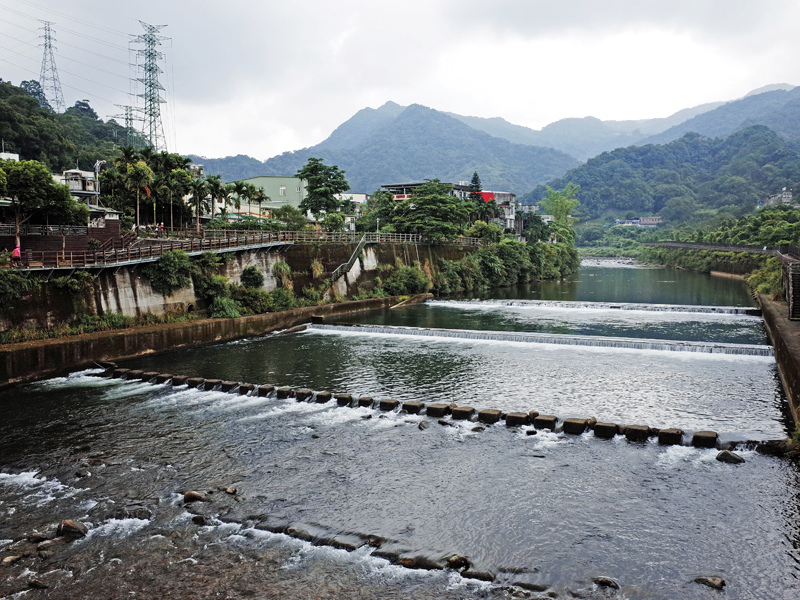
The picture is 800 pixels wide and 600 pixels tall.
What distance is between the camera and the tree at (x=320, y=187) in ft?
194

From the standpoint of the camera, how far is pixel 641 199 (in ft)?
654

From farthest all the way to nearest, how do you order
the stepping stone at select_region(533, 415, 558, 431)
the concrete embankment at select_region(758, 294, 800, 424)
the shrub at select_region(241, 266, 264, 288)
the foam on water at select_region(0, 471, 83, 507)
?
the shrub at select_region(241, 266, 264, 288) → the concrete embankment at select_region(758, 294, 800, 424) → the stepping stone at select_region(533, 415, 558, 431) → the foam on water at select_region(0, 471, 83, 507)

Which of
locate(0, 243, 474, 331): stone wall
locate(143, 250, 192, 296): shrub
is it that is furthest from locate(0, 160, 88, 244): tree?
locate(143, 250, 192, 296): shrub

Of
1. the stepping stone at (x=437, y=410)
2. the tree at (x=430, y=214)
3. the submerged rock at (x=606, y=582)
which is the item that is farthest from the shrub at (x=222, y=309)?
the tree at (x=430, y=214)

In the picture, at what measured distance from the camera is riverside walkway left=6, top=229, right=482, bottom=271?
2383cm

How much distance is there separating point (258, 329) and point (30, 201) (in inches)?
478

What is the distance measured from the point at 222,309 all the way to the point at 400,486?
2055 cm

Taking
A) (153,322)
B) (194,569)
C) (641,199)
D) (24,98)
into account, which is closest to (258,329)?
(153,322)

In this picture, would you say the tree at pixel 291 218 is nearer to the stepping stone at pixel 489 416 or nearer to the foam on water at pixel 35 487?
the stepping stone at pixel 489 416

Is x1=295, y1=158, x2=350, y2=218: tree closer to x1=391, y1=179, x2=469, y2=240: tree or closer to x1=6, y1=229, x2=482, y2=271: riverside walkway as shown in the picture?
x1=391, y1=179, x2=469, y2=240: tree

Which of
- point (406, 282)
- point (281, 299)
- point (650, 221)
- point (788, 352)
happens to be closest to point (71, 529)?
point (788, 352)

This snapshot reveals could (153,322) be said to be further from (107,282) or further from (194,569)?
(194,569)

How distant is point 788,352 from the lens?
1836 cm

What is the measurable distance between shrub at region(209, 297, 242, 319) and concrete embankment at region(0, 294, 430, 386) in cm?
69
